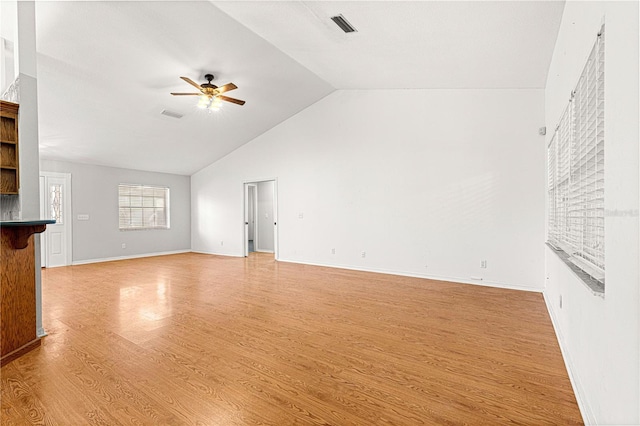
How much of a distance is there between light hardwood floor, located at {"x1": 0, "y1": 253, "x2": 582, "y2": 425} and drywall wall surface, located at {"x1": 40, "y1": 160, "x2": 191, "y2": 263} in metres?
3.36

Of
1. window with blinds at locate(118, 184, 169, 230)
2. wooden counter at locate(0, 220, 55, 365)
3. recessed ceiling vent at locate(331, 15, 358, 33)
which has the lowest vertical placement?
wooden counter at locate(0, 220, 55, 365)

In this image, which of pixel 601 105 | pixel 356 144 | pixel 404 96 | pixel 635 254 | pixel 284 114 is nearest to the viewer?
pixel 635 254

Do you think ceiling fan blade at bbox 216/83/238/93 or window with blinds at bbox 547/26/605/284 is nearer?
window with blinds at bbox 547/26/605/284

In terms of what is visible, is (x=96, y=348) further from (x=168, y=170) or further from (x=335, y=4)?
(x=168, y=170)

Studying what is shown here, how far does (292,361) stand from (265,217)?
702 centimetres

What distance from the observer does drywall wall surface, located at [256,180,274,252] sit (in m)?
9.15

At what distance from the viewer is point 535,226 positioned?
4.58 m

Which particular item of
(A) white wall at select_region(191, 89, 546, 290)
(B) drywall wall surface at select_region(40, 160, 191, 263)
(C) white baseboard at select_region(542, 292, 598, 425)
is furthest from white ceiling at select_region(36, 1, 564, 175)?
(C) white baseboard at select_region(542, 292, 598, 425)

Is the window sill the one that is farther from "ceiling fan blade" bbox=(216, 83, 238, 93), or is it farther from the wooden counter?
"ceiling fan blade" bbox=(216, 83, 238, 93)

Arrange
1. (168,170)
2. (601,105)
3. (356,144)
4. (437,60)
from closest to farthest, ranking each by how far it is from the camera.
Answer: (601,105) < (437,60) < (356,144) < (168,170)

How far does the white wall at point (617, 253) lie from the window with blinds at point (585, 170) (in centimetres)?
16

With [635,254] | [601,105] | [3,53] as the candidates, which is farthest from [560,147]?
[3,53]

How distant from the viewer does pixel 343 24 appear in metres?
3.52

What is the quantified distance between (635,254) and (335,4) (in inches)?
125
